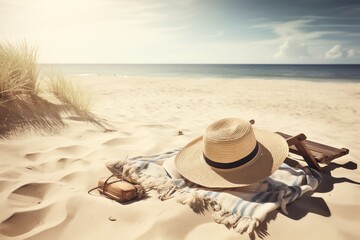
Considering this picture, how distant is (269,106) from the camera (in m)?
7.85

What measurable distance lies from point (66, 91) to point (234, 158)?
3.79 metres

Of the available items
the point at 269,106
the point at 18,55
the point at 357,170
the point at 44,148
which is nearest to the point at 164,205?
the point at 44,148

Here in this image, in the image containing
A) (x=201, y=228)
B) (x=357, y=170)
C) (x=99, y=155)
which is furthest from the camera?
(x=99, y=155)

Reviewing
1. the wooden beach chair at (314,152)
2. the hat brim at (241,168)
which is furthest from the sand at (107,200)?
the hat brim at (241,168)

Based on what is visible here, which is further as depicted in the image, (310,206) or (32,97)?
(32,97)

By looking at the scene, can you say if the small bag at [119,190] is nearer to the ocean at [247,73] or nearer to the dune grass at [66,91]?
the dune grass at [66,91]

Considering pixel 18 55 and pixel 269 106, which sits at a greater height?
pixel 18 55

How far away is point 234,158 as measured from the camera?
7.79ft

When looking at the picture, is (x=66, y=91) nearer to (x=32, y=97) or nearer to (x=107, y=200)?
(x=32, y=97)

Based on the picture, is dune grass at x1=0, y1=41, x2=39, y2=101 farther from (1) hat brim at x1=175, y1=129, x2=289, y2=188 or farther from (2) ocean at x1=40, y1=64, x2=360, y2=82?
(1) hat brim at x1=175, y1=129, x2=289, y2=188

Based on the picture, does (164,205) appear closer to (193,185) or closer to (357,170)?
(193,185)

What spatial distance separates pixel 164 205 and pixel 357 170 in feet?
7.54

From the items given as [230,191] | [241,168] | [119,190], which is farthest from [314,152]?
[119,190]

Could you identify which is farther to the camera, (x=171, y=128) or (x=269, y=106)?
(x=269, y=106)
